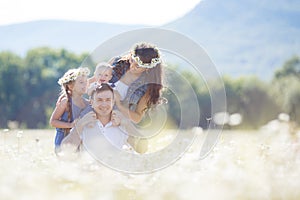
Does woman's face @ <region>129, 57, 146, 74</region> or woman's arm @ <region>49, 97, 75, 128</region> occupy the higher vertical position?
woman's face @ <region>129, 57, 146, 74</region>

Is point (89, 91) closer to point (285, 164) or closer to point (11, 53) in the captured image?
point (285, 164)

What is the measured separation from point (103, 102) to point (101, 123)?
0.28 meters

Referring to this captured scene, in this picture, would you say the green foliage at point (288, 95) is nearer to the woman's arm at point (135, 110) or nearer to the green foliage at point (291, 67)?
the green foliage at point (291, 67)

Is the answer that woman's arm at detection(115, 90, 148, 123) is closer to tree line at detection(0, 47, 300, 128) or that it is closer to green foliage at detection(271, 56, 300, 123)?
green foliage at detection(271, 56, 300, 123)

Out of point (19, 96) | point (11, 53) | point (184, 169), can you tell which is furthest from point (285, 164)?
point (11, 53)

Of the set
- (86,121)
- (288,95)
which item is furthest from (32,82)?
(86,121)

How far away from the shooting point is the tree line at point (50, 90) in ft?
200

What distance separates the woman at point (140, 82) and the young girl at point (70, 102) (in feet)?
1.23

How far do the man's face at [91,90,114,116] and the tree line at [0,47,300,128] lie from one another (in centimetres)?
4620

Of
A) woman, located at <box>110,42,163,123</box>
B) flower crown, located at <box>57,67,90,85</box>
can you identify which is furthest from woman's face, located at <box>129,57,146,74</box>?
flower crown, located at <box>57,67,90,85</box>

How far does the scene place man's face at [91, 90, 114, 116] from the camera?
25.2 feet

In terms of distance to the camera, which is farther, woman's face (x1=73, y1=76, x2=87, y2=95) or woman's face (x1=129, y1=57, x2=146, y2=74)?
woman's face (x1=73, y1=76, x2=87, y2=95)

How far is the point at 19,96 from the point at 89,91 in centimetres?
7044

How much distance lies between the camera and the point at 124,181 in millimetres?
4992
